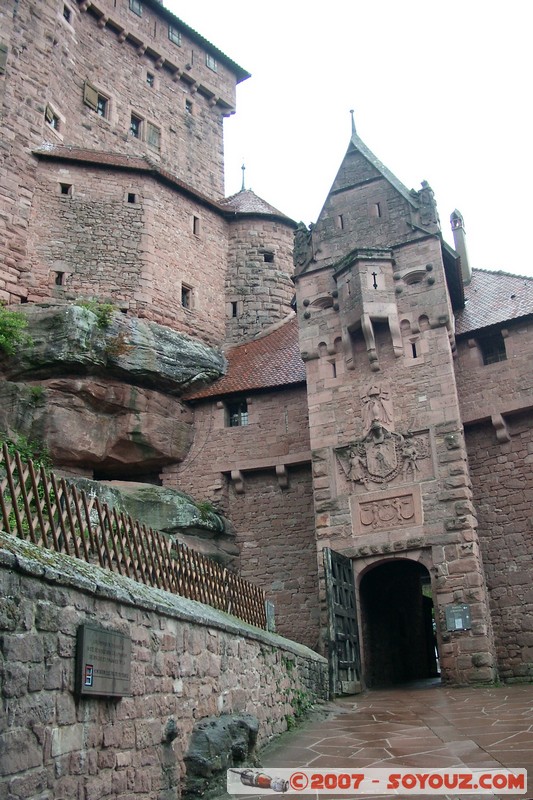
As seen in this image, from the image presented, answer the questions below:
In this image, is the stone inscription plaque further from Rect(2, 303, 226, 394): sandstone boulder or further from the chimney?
the chimney

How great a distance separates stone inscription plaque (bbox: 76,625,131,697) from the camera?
17.0 ft

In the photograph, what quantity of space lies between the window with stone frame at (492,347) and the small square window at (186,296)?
9.83m

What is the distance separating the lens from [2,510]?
17.5 feet

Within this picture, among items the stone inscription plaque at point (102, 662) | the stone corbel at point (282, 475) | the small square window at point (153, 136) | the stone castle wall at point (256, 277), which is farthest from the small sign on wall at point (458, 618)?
the small square window at point (153, 136)

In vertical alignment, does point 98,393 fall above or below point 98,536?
above

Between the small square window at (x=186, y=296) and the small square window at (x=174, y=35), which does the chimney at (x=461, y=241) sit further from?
the small square window at (x=174, y=35)

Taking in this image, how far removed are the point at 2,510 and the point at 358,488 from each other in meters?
12.4

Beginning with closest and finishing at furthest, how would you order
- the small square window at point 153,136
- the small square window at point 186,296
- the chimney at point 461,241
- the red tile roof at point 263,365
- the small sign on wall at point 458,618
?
the small sign on wall at point 458,618, the red tile roof at point 263,365, the chimney at point 461,241, the small square window at point 186,296, the small square window at point 153,136

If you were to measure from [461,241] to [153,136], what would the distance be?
12.9 m

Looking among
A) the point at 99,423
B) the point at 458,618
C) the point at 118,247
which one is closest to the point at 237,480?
the point at 99,423

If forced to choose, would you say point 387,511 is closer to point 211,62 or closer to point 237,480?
point 237,480

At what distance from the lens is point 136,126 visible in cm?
2808

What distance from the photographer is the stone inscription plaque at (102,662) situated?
5.17m

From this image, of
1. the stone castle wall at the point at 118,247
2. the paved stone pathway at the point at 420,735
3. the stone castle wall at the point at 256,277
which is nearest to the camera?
the paved stone pathway at the point at 420,735
